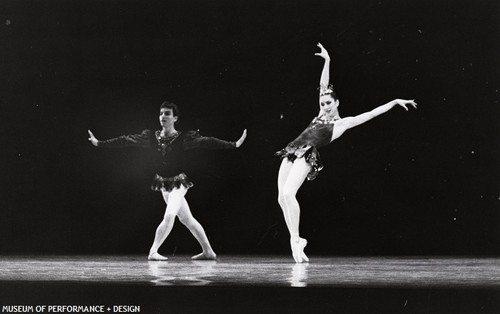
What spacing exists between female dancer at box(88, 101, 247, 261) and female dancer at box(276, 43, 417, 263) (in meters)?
0.49

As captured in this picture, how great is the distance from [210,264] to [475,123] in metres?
2.61

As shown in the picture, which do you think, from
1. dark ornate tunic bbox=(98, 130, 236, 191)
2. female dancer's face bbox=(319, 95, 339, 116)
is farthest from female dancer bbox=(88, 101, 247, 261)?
female dancer's face bbox=(319, 95, 339, 116)

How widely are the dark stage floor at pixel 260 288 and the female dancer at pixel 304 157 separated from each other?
1.74 feet

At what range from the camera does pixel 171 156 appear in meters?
6.24

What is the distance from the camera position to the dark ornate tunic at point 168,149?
620 cm

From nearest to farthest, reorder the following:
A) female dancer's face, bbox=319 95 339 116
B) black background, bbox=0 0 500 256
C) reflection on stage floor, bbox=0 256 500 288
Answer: reflection on stage floor, bbox=0 256 500 288 < female dancer's face, bbox=319 95 339 116 < black background, bbox=0 0 500 256

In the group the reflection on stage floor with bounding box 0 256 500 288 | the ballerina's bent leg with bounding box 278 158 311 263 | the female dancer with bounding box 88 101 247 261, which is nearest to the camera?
the reflection on stage floor with bounding box 0 256 500 288

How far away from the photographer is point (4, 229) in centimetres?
727

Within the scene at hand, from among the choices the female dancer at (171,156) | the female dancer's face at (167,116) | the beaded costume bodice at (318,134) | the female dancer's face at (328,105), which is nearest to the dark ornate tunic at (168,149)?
the female dancer at (171,156)

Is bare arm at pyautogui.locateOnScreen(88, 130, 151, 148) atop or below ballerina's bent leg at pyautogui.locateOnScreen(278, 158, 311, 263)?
atop

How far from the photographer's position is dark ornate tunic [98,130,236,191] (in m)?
6.20

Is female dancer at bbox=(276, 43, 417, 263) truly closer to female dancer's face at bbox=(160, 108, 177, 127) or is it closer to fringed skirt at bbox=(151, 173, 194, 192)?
fringed skirt at bbox=(151, 173, 194, 192)

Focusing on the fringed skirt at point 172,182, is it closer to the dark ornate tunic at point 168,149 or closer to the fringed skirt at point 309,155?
the dark ornate tunic at point 168,149

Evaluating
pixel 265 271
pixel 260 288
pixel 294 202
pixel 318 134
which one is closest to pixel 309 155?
pixel 318 134
